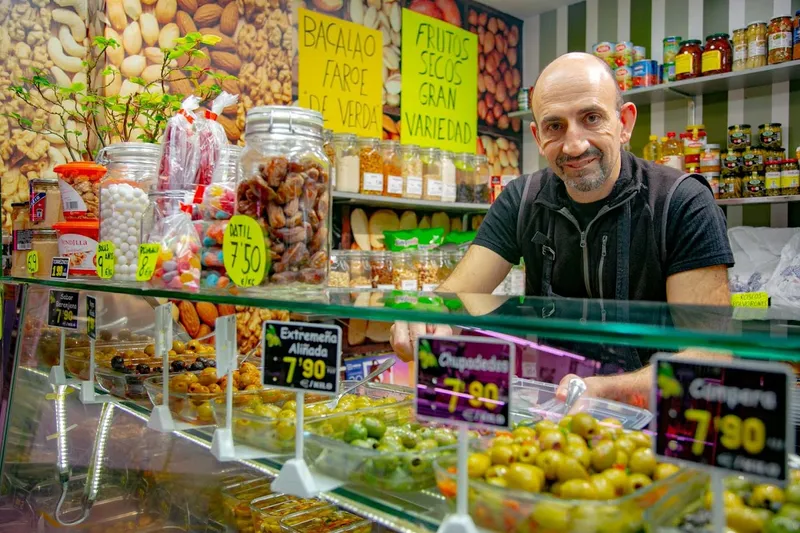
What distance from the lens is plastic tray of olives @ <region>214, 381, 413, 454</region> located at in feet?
3.67

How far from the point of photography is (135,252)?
1.69 metres

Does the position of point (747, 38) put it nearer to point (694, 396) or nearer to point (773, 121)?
point (773, 121)

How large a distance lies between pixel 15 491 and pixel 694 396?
2026 millimetres

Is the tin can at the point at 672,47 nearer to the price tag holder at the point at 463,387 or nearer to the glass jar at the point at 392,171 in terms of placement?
the glass jar at the point at 392,171

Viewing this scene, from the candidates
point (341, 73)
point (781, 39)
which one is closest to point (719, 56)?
point (781, 39)

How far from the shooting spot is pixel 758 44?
387cm

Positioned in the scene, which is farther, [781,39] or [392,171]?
[392,171]

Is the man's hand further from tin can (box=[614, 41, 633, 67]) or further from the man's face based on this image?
tin can (box=[614, 41, 633, 67])

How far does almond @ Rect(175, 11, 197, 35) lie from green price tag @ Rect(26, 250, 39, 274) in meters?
1.85

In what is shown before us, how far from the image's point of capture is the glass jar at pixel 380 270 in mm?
3949

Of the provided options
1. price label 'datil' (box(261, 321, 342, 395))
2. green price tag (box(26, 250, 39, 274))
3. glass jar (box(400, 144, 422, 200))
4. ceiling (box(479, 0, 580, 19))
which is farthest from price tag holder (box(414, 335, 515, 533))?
ceiling (box(479, 0, 580, 19))

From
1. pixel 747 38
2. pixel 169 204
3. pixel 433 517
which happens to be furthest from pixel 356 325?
pixel 433 517

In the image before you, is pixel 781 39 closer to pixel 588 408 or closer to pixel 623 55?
pixel 623 55

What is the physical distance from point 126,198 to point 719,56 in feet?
11.9
